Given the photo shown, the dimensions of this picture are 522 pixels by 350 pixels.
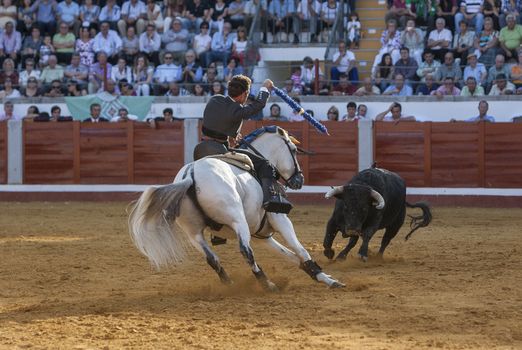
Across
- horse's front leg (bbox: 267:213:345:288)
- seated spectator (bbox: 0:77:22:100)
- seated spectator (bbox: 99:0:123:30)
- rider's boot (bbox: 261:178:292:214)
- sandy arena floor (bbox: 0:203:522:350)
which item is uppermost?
seated spectator (bbox: 99:0:123:30)

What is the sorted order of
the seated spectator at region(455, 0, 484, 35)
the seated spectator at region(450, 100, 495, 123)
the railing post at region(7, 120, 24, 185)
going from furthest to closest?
the railing post at region(7, 120, 24, 185) < the seated spectator at region(455, 0, 484, 35) < the seated spectator at region(450, 100, 495, 123)

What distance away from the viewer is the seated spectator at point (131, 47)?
18.9 m

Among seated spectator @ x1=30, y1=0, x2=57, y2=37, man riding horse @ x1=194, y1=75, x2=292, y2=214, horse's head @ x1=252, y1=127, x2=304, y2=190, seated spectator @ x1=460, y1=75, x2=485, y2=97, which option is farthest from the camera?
seated spectator @ x1=30, y1=0, x2=57, y2=37

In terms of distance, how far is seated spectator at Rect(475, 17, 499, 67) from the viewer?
16.3m

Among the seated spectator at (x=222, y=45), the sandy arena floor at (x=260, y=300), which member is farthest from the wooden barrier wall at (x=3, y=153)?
the sandy arena floor at (x=260, y=300)

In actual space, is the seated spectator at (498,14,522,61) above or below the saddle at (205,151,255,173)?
above

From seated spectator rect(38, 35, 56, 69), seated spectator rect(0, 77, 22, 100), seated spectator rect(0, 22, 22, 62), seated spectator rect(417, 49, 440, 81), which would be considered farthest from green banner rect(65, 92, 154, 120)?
seated spectator rect(417, 49, 440, 81)

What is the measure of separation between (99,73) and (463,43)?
247 inches

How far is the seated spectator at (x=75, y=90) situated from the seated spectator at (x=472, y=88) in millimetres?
6480

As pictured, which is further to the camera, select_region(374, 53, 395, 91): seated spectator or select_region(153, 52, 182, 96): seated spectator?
select_region(153, 52, 182, 96): seated spectator

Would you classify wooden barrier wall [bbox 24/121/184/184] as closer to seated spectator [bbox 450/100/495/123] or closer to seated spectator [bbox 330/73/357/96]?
seated spectator [bbox 330/73/357/96]

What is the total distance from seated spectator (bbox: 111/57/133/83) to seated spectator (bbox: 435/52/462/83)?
5310 millimetres

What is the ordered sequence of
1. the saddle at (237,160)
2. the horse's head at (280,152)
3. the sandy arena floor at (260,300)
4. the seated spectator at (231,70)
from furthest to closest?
the seated spectator at (231,70) → the horse's head at (280,152) → the saddle at (237,160) → the sandy arena floor at (260,300)

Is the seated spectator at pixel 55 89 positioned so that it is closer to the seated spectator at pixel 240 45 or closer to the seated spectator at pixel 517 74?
the seated spectator at pixel 240 45
